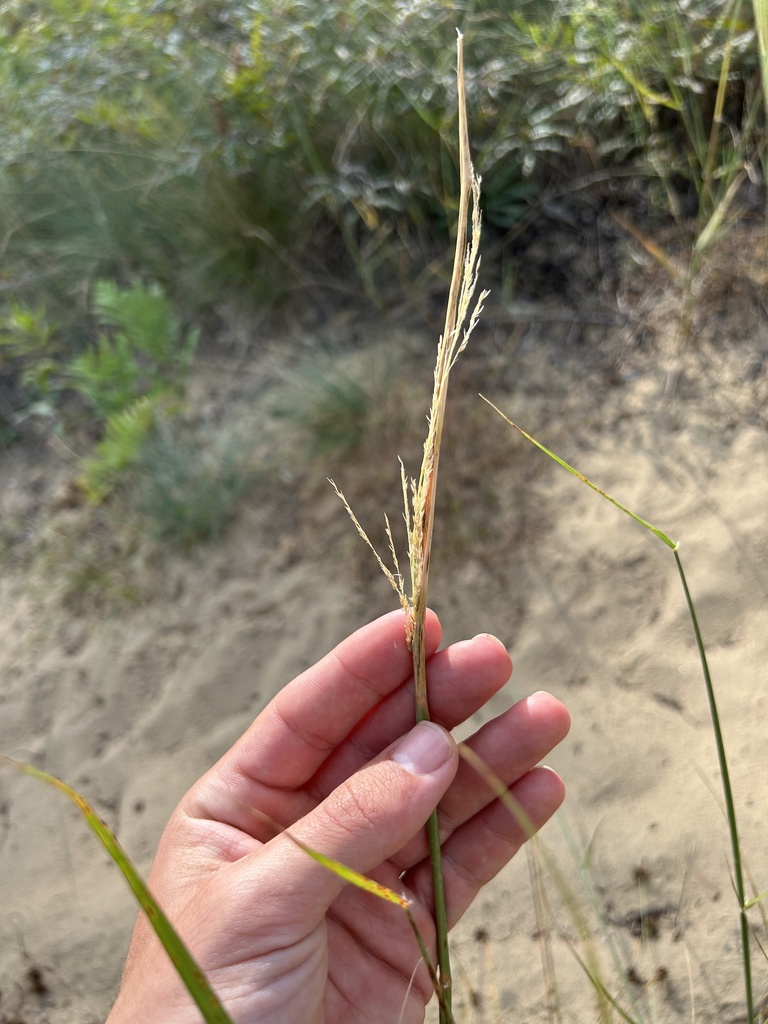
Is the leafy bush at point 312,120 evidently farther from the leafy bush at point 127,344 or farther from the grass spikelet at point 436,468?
the grass spikelet at point 436,468

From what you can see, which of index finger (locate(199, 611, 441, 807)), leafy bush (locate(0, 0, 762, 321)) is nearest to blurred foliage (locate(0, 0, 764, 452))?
leafy bush (locate(0, 0, 762, 321))

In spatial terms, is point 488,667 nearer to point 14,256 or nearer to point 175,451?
point 175,451

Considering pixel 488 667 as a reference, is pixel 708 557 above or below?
below

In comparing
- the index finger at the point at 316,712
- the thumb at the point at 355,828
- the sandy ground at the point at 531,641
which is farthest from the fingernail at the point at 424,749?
the sandy ground at the point at 531,641

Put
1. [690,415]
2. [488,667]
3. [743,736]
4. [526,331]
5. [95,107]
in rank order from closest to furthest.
→ [488,667] < [743,736] < [690,415] < [526,331] < [95,107]

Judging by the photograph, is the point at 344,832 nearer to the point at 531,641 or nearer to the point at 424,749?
the point at 424,749

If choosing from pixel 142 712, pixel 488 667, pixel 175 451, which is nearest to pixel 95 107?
pixel 175 451

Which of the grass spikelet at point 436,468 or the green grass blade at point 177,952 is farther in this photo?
the grass spikelet at point 436,468
